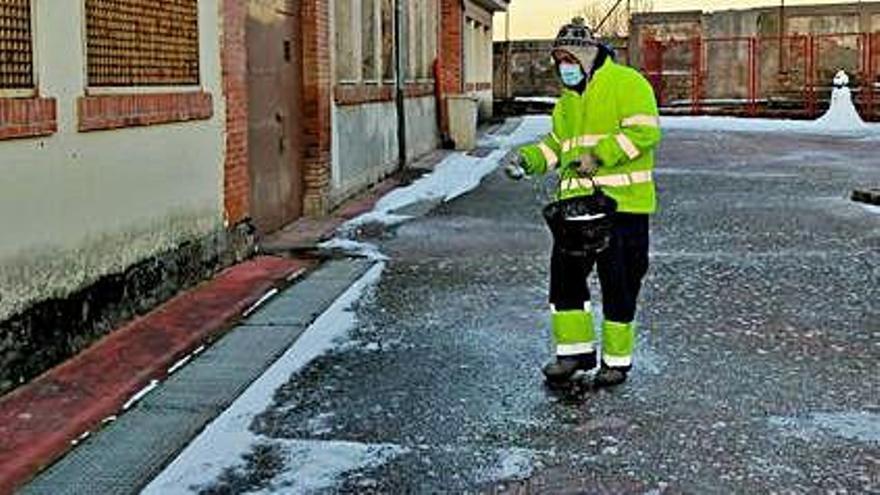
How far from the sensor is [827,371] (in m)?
6.49

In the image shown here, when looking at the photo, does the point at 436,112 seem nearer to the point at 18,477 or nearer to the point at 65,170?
the point at 65,170

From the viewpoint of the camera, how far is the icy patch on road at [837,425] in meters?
5.38

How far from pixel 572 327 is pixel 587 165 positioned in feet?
2.73

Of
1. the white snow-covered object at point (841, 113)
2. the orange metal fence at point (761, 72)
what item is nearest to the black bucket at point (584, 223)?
the white snow-covered object at point (841, 113)

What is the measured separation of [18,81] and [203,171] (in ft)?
9.66

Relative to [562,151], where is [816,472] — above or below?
below

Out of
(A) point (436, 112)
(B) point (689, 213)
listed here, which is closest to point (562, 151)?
(B) point (689, 213)

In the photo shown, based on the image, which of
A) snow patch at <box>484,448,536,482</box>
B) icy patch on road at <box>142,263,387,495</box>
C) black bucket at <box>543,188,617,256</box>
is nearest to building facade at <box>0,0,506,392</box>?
icy patch on road at <box>142,263,387,495</box>

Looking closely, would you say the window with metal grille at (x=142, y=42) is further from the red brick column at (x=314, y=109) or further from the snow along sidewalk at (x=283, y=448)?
the red brick column at (x=314, y=109)

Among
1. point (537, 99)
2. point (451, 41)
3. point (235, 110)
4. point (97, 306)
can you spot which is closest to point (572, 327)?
point (97, 306)

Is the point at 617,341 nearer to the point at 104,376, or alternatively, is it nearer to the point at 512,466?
the point at 512,466

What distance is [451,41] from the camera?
25.9m

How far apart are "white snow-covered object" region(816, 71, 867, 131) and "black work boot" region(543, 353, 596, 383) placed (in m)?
26.4

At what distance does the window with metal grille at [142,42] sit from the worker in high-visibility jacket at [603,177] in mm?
2446
